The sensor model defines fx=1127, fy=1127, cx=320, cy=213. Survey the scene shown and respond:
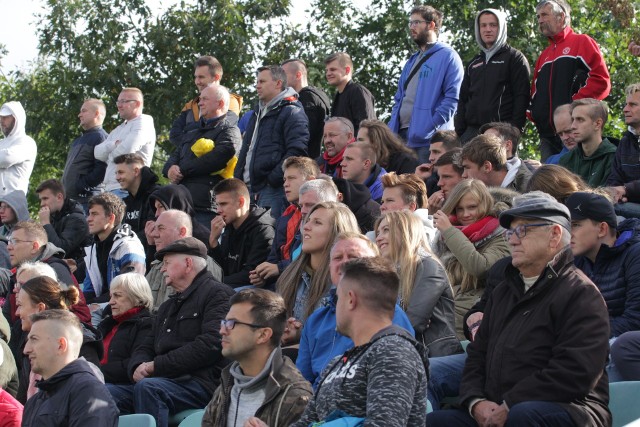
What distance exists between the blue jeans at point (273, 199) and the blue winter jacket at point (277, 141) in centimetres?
6

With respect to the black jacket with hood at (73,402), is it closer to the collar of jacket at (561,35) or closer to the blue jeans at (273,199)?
the blue jeans at (273,199)

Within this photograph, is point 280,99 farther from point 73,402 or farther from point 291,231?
point 73,402

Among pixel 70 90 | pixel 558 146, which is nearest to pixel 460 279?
pixel 558 146

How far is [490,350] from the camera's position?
5.52 metres

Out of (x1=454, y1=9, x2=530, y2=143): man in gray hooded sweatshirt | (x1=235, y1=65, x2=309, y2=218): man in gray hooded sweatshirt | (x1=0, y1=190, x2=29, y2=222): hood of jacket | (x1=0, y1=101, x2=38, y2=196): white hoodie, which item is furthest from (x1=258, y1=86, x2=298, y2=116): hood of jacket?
(x1=0, y1=101, x2=38, y2=196): white hoodie

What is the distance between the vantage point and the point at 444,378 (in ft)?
19.8

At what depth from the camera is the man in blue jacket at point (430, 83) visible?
1085cm

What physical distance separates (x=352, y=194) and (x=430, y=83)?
8.35ft

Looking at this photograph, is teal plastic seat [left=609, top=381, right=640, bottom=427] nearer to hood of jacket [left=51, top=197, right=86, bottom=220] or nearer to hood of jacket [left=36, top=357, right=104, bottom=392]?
hood of jacket [left=36, top=357, right=104, bottom=392]

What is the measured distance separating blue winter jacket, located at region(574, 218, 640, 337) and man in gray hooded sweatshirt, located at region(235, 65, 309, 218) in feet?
14.7

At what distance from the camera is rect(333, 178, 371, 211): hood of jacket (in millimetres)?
8727

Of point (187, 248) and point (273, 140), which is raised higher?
point (187, 248)

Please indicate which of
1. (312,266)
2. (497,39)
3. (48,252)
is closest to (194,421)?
(312,266)

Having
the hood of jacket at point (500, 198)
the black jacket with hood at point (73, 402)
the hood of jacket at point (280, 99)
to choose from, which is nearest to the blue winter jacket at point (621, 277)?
the hood of jacket at point (500, 198)
